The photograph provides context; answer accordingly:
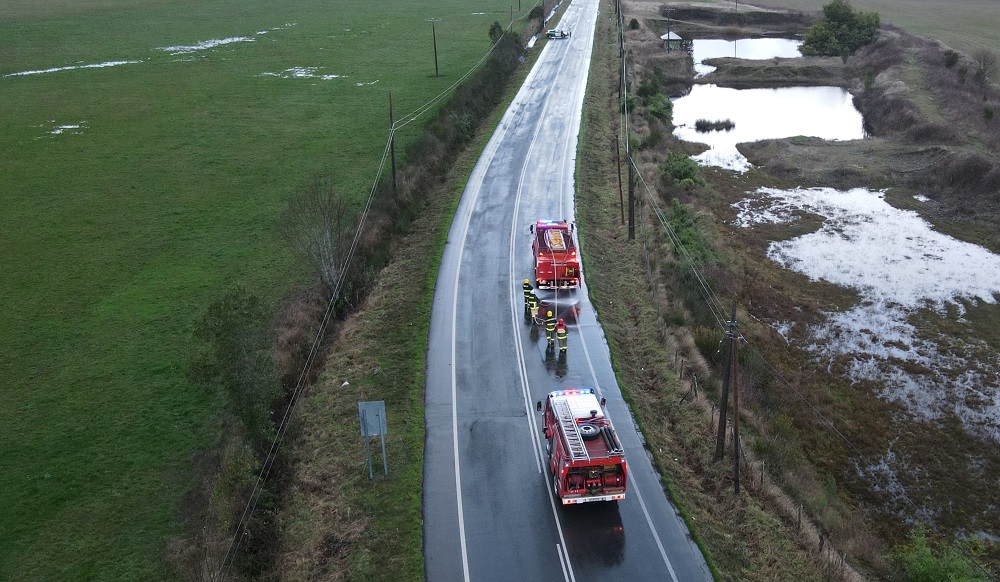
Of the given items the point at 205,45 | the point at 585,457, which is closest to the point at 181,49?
the point at 205,45

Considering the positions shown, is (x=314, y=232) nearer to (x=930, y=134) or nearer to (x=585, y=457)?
(x=585, y=457)

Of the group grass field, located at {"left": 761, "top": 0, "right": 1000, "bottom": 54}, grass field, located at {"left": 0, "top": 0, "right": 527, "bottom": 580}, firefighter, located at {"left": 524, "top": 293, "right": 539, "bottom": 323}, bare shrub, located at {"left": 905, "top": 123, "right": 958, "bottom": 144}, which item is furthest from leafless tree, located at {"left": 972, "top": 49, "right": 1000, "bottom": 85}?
firefighter, located at {"left": 524, "top": 293, "right": 539, "bottom": 323}

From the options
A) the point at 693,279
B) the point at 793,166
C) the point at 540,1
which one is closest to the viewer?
the point at 693,279

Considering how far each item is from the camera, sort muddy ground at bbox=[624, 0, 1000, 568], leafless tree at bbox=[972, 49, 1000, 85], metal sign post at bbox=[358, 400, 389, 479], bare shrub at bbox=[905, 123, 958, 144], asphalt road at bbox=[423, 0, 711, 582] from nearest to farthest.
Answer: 1. asphalt road at bbox=[423, 0, 711, 582]
2. metal sign post at bbox=[358, 400, 389, 479]
3. muddy ground at bbox=[624, 0, 1000, 568]
4. bare shrub at bbox=[905, 123, 958, 144]
5. leafless tree at bbox=[972, 49, 1000, 85]

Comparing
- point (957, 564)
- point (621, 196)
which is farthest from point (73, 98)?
point (957, 564)

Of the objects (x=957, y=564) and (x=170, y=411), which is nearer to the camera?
(x=957, y=564)

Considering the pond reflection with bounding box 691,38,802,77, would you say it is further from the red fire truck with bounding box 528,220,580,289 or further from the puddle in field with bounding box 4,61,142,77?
the puddle in field with bounding box 4,61,142,77

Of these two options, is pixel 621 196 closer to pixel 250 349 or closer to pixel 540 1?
pixel 250 349
